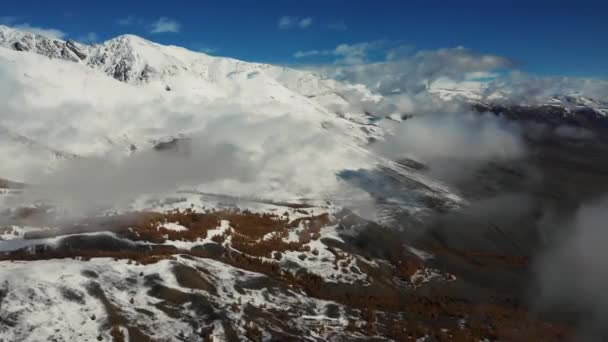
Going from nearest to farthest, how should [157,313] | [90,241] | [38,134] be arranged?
[157,313] → [90,241] → [38,134]

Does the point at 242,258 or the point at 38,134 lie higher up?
the point at 38,134

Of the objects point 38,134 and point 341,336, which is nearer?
point 341,336

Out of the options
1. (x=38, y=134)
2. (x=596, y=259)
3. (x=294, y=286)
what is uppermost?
(x=38, y=134)

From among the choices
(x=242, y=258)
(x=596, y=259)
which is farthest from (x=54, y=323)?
(x=596, y=259)

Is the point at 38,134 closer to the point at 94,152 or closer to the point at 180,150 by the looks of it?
the point at 94,152

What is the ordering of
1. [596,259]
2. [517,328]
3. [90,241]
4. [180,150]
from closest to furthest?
[517,328] < [90,241] < [596,259] < [180,150]

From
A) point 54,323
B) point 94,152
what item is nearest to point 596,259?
point 54,323

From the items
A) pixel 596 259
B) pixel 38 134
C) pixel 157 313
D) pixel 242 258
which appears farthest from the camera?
pixel 38 134

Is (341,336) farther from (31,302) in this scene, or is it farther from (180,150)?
(180,150)

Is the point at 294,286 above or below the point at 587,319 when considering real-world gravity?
above
